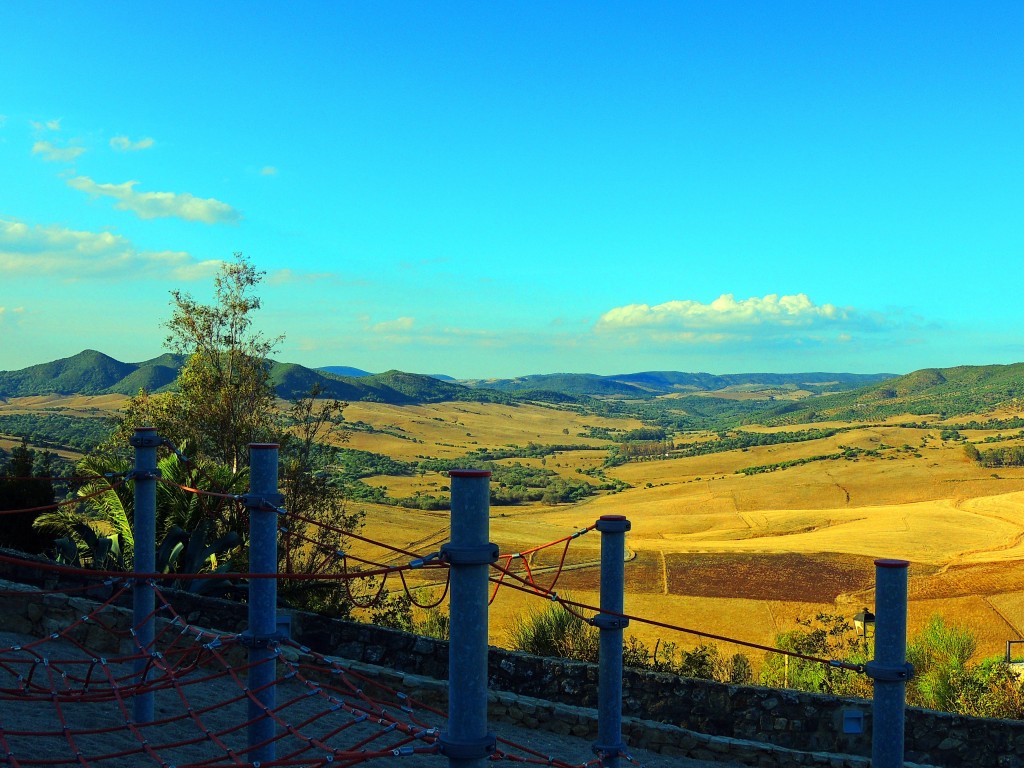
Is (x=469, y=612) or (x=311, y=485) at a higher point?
(x=469, y=612)

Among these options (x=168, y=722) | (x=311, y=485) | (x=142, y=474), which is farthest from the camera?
(x=311, y=485)

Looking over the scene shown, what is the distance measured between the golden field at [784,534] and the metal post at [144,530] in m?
14.7

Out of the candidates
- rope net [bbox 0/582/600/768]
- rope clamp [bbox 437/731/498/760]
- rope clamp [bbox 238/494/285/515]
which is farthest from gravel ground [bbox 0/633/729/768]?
rope clamp [bbox 437/731/498/760]

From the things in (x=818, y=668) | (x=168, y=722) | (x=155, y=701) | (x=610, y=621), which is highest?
(x=610, y=621)

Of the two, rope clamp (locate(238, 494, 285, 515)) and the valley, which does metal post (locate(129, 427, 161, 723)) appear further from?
the valley

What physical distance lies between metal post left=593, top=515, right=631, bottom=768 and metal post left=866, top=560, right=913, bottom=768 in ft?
5.10

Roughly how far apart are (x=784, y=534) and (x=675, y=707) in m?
37.7

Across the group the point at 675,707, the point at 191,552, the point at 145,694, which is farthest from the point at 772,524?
the point at 145,694

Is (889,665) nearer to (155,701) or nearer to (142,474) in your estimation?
(142,474)

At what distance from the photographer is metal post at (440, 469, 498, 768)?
3684 mm

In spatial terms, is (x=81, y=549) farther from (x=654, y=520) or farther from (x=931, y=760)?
(x=654, y=520)

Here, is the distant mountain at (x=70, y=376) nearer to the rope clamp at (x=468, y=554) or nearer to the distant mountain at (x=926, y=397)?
the distant mountain at (x=926, y=397)

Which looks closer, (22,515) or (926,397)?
(22,515)

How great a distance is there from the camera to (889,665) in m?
4.27
